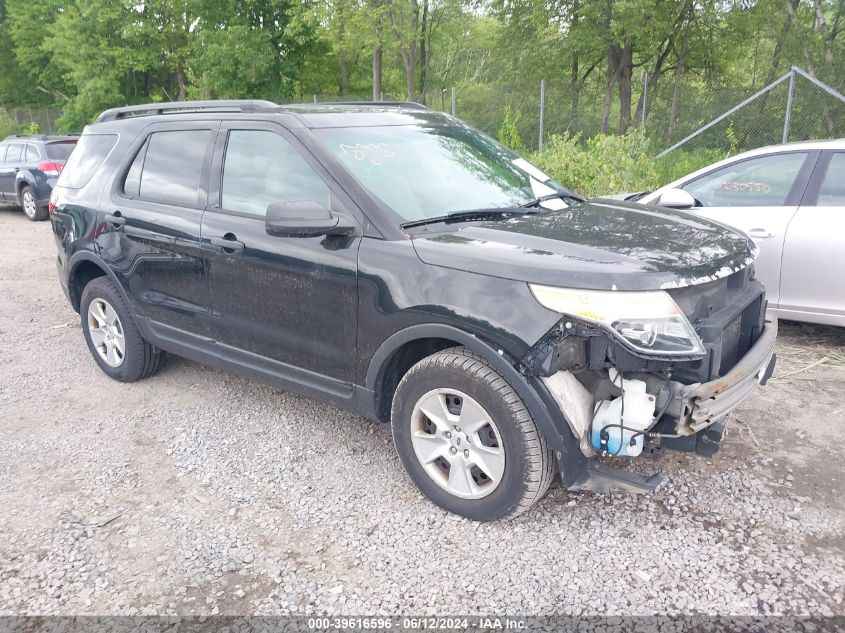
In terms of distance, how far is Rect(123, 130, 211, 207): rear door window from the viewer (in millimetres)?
4125

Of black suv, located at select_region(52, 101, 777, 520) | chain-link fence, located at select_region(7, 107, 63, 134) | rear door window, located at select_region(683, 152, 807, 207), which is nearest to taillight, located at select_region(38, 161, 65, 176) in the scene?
black suv, located at select_region(52, 101, 777, 520)

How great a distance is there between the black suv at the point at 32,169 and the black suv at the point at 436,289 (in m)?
9.88

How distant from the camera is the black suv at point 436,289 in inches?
108

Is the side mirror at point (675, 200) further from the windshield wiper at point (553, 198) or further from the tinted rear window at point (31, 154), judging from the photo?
the tinted rear window at point (31, 154)

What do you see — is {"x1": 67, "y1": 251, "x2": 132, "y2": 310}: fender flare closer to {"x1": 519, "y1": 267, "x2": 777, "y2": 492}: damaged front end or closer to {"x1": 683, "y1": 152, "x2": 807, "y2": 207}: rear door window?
{"x1": 519, "y1": 267, "x2": 777, "y2": 492}: damaged front end

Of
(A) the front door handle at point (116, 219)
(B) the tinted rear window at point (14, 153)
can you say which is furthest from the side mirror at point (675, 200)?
(B) the tinted rear window at point (14, 153)

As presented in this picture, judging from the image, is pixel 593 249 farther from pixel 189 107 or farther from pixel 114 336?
pixel 114 336

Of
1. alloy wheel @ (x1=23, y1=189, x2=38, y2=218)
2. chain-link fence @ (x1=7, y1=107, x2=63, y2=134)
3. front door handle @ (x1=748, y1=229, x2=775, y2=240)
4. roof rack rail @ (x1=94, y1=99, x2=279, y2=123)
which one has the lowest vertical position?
alloy wheel @ (x1=23, y1=189, x2=38, y2=218)

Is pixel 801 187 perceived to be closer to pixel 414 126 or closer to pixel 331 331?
pixel 414 126

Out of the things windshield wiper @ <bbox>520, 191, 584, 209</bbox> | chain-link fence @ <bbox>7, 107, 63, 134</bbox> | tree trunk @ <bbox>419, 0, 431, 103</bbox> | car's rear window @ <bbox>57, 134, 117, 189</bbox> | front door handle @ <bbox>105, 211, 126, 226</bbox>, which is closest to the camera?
windshield wiper @ <bbox>520, 191, 584, 209</bbox>

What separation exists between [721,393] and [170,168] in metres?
3.43

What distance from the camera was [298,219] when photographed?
3.13m

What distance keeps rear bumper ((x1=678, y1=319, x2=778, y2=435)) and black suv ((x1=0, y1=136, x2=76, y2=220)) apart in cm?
1307

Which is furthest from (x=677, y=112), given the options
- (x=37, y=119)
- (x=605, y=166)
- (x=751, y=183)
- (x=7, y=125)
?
(x=37, y=119)
